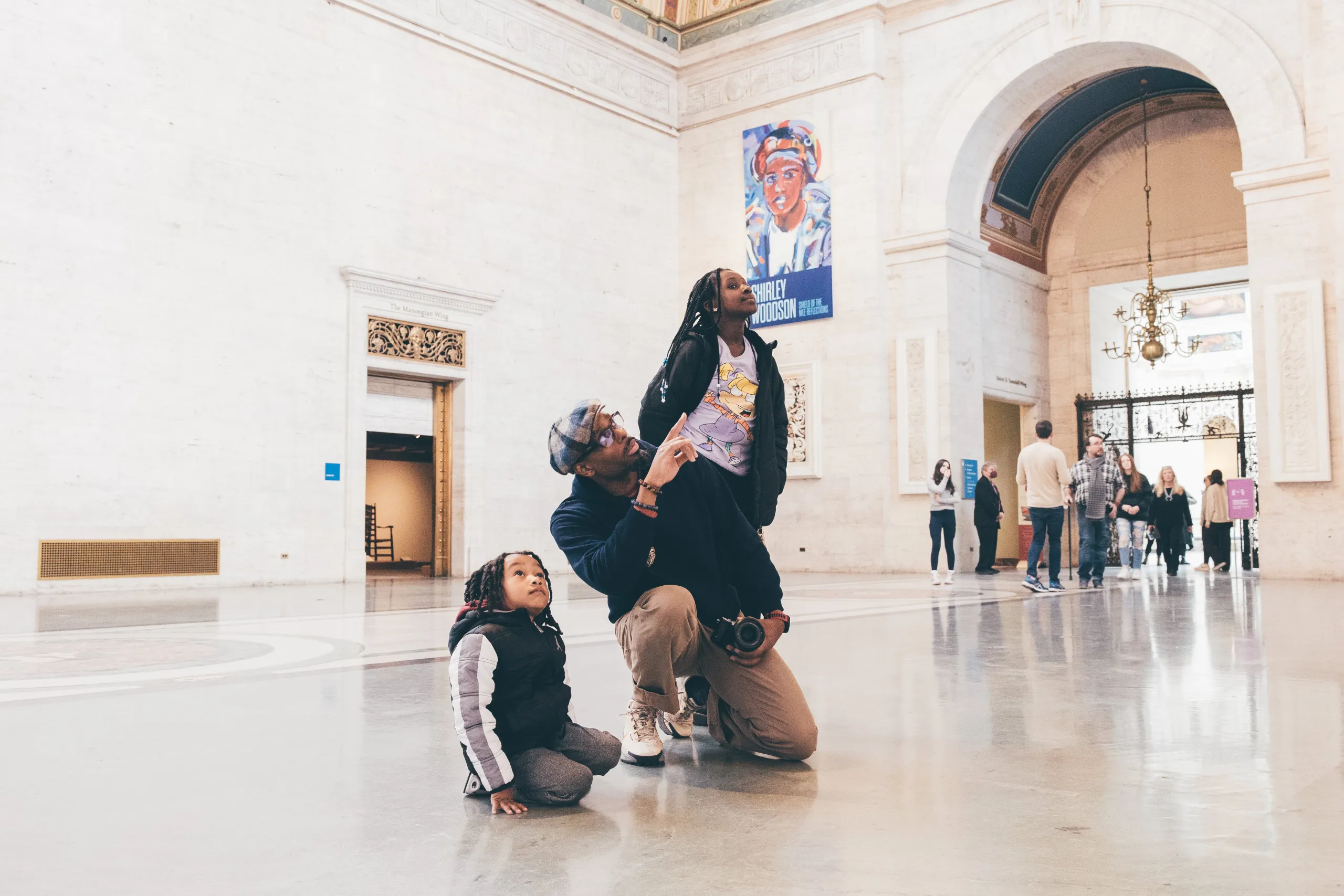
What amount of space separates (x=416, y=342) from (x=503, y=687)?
1243 centimetres

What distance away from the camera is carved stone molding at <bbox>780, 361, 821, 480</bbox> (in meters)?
16.7

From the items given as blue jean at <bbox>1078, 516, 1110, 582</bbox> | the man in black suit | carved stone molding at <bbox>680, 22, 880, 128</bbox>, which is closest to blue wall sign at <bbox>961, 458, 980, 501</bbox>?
the man in black suit

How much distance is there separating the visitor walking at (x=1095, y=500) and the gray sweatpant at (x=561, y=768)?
28.1 ft

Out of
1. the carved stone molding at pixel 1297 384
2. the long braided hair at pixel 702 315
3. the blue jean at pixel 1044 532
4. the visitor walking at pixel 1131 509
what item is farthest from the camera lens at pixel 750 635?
the carved stone molding at pixel 1297 384

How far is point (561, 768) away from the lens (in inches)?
106

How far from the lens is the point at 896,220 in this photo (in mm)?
16281

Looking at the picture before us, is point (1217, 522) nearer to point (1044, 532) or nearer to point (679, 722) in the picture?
point (1044, 532)

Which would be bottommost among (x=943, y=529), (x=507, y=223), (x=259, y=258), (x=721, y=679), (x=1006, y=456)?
(x=721, y=679)

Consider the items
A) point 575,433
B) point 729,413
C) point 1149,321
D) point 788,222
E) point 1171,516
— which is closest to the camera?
point 575,433

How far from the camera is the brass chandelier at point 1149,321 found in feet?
52.4

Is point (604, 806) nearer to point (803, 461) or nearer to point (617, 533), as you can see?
point (617, 533)

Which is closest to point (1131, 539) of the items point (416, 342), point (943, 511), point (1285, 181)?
point (943, 511)

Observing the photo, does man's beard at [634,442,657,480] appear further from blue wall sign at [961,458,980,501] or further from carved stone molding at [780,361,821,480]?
carved stone molding at [780,361,821,480]

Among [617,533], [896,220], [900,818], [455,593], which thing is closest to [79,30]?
[455,593]
